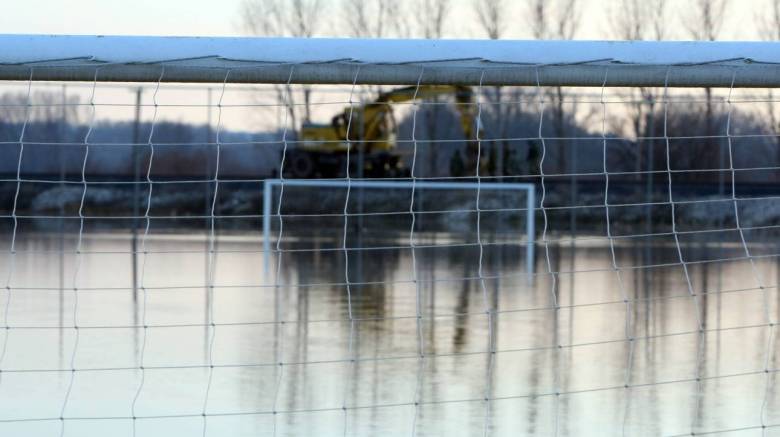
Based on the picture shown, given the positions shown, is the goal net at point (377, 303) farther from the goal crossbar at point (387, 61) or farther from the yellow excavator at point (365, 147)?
the yellow excavator at point (365, 147)

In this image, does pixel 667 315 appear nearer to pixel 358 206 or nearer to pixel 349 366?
pixel 349 366

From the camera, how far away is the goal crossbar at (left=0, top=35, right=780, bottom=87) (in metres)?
4.42

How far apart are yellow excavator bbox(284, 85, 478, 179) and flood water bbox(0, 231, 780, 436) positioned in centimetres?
1414

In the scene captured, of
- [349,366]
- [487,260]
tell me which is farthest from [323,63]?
[487,260]

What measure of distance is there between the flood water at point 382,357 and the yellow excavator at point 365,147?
14.1 metres

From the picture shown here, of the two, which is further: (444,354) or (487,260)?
(487,260)

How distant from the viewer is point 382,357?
7.77 meters

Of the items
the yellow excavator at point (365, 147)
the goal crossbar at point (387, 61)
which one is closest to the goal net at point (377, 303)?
the goal crossbar at point (387, 61)

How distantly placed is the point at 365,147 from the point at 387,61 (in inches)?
975

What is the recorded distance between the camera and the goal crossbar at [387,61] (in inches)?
174

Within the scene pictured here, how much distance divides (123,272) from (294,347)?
6.76 m

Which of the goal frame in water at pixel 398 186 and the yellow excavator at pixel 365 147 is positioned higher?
the yellow excavator at pixel 365 147

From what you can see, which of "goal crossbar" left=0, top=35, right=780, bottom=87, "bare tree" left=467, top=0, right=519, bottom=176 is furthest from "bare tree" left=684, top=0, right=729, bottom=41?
"goal crossbar" left=0, top=35, right=780, bottom=87

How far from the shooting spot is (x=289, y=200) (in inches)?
1185
